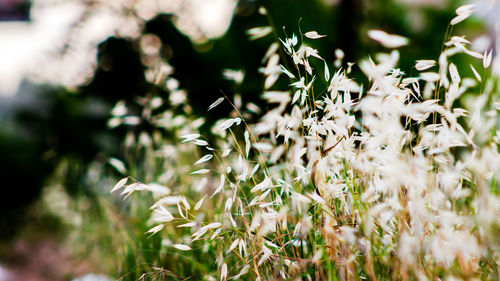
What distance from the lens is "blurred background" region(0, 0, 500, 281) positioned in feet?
11.2

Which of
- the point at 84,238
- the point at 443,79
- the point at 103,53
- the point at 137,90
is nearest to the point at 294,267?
the point at 443,79

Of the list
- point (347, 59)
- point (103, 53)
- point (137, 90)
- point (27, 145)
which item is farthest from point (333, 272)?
point (27, 145)

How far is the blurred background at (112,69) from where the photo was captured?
3424mm

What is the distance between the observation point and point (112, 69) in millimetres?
3824

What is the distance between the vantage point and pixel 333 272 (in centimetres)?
Answer: 91

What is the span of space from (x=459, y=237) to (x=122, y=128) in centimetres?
349

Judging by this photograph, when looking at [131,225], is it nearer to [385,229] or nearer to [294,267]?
[294,267]

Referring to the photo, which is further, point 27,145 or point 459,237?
point 27,145

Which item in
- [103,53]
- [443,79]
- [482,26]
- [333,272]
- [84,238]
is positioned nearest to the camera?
[333,272]

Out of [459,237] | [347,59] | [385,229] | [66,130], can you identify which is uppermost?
[459,237]

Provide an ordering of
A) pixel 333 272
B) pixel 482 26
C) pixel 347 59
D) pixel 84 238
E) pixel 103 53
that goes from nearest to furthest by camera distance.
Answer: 1. pixel 333 272
2. pixel 84 238
3. pixel 347 59
4. pixel 103 53
5. pixel 482 26

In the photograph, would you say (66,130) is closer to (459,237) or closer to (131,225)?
(131,225)

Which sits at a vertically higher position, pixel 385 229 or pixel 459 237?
pixel 459 237

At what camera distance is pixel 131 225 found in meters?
1.92
